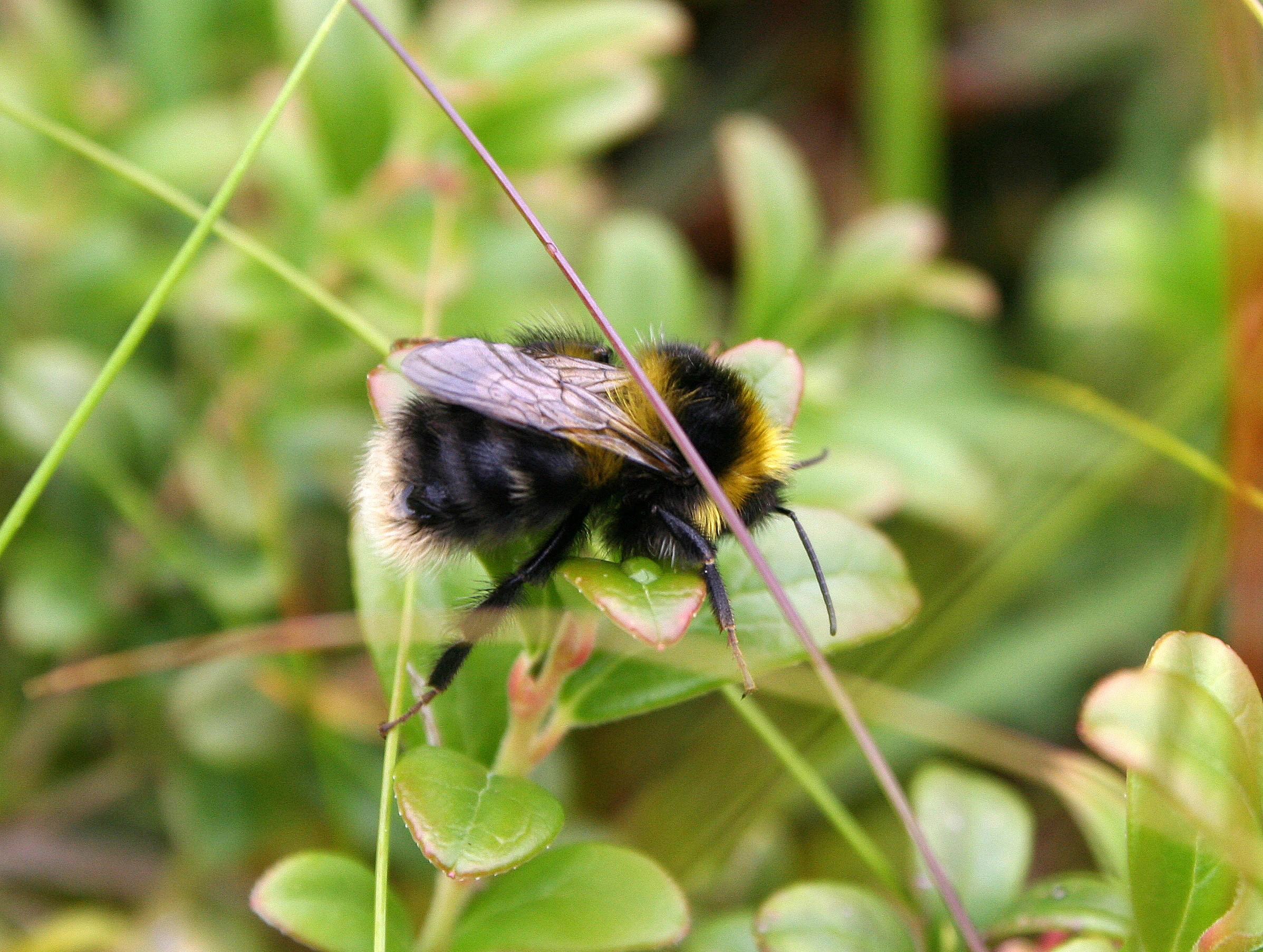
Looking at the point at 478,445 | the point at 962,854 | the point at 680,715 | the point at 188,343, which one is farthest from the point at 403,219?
the point at 962,854

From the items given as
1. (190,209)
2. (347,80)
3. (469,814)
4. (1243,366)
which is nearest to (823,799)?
(469,814)

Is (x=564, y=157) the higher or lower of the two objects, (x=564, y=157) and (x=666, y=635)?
the higher

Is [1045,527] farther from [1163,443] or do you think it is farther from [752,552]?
[752,552]

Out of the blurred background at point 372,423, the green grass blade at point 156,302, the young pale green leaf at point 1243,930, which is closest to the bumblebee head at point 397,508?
the green grass blade at point 156,302

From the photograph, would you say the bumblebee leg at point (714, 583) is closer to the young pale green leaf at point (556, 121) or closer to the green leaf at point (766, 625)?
the green leaf at point (766, 625)

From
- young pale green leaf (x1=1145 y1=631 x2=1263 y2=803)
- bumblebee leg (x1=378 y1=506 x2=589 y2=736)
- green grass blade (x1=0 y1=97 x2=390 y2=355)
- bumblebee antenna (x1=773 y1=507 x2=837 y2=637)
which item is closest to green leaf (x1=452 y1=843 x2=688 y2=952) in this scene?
bumblebee leg (x1=378 y1=506 x2=589 y2=736)

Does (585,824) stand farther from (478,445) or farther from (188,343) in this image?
(188,343)
